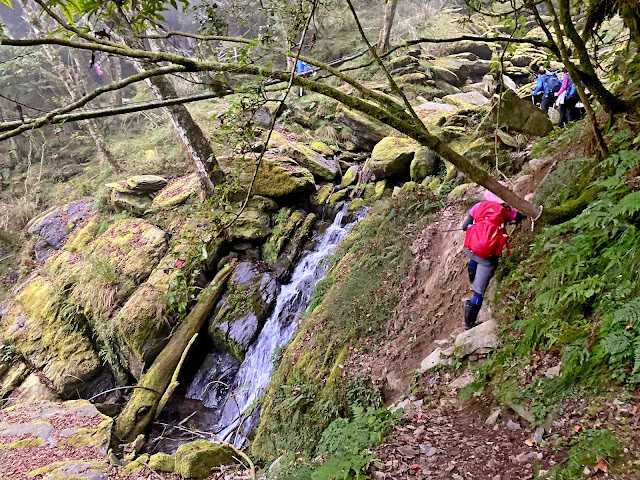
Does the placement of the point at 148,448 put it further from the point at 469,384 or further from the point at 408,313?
the point at 469,384

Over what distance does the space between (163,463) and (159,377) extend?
2930 millimetres

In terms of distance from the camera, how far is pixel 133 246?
11188 millimetres

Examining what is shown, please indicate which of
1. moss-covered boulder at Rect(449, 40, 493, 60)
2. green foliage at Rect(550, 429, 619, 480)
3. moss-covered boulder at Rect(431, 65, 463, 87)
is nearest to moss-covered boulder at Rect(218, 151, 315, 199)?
green foliage at Rect(550, 429, 619, 480)

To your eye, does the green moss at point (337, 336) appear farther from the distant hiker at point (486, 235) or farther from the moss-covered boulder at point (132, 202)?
the moss-covered boulder at point (132, 202)

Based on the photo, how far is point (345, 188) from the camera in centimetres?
1095

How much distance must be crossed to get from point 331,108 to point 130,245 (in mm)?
8971

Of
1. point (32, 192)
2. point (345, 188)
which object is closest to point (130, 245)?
point (345, 188)

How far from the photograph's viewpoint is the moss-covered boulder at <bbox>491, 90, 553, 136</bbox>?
737 cm

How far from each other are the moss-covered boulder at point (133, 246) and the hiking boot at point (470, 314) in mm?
8887

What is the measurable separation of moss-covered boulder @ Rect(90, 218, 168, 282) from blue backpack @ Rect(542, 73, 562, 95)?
10.7 m

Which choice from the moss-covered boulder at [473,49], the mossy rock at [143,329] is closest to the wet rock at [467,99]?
the moss-covered boulder at [473,49]

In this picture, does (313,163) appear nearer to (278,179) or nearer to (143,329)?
(278,179)

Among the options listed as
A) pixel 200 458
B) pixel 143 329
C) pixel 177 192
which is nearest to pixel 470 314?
pixel 200 458

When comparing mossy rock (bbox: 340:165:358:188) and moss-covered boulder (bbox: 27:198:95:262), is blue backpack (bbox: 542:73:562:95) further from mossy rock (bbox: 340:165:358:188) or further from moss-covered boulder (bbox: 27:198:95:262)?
moss-covered boulder (bbox: 27:198:95:262)
